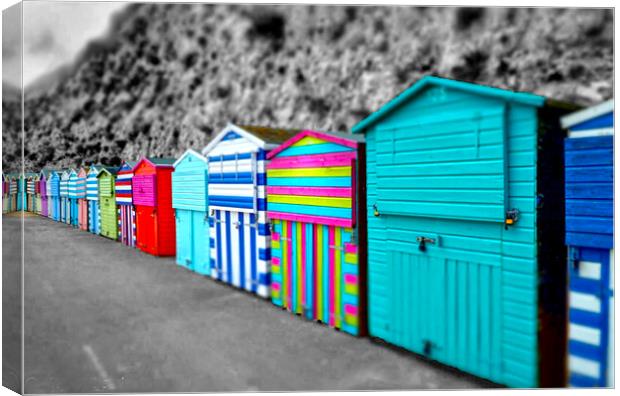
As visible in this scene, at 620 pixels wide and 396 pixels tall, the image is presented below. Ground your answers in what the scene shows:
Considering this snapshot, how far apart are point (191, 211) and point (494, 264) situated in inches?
213

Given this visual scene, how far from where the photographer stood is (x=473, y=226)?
12.0 ft

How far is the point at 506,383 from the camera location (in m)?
3.51

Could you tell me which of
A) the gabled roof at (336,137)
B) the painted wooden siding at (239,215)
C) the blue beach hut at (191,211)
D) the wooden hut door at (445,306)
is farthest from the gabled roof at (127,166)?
the wooden hut door at (445,306)

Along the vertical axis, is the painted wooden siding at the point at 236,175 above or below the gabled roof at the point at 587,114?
below

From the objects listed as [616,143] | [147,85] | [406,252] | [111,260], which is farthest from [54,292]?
[616,143]

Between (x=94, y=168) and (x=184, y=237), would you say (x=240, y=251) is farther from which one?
(x=94, y=168)

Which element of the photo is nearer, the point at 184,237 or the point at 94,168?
the point at 94,168

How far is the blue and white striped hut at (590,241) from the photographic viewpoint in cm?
302

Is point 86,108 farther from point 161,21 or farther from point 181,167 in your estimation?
point 181,167

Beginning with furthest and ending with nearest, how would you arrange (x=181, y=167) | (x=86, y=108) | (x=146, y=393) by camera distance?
(x=181, y=167) < (x=86, y=108) < (x=146, y=393)

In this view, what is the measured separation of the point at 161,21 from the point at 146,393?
10.6ft

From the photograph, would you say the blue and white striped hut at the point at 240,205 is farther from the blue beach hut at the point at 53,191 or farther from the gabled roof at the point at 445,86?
the blue beach hut at the point at 53,191

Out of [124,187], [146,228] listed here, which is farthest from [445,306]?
[146,228]

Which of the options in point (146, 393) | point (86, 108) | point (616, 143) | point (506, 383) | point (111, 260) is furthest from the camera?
point (111, 260)
